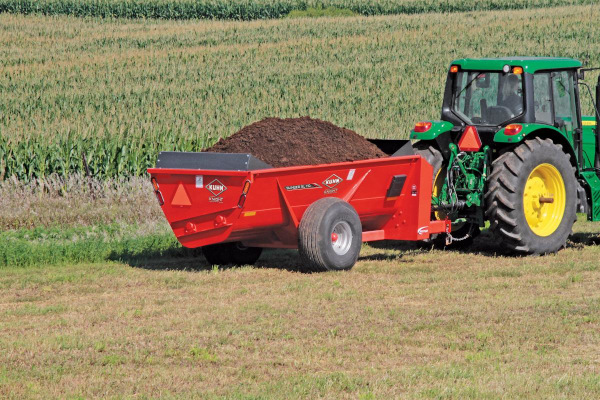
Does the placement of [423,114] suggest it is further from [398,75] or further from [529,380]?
[529,380]

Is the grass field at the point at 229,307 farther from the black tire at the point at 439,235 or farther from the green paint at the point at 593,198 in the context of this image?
the green paint at the point at 593,198

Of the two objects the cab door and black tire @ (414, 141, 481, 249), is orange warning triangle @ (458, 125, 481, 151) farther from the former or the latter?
the cab door

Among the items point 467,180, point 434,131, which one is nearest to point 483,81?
point 434,131

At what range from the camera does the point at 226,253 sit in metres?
10.7

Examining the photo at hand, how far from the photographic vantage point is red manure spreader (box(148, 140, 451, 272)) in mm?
9445

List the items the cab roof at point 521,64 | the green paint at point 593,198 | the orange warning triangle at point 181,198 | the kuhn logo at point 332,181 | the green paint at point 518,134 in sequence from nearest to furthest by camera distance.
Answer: the orange warning triangle at point 181,198 < the kuhn logo at point 332,181 < the green paint at point 518,134 < the cab roof at point 521,64 < the green paint at point 593,198

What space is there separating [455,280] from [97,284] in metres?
3.68

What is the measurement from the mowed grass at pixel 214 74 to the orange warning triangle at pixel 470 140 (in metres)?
7.09

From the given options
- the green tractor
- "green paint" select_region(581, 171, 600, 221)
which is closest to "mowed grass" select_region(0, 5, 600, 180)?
the green tractor

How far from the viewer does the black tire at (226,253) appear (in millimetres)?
10625

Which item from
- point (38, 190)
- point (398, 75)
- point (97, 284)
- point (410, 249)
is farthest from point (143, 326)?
point (398, 75)

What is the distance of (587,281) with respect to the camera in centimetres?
939

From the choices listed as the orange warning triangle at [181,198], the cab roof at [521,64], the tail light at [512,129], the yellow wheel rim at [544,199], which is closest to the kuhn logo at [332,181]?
the orange warning triangle at [181,198]

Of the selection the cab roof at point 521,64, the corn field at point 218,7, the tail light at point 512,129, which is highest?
the corn field at point 218,7
